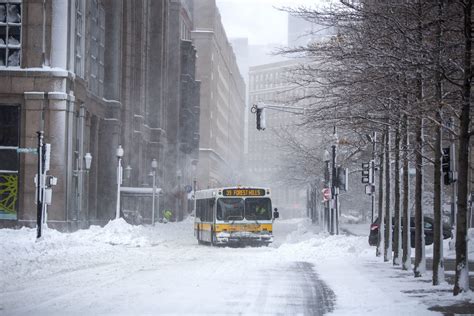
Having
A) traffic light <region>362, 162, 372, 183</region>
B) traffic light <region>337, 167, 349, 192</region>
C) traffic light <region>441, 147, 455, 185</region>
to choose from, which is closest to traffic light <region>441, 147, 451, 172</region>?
traffic light <region>441, 147, 455, 185</region>

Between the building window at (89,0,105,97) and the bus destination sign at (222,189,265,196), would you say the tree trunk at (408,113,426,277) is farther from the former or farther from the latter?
the building window at (89,0,105,97)

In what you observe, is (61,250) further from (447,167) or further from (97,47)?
(97,47)

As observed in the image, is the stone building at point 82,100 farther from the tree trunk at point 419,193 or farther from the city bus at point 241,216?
the tree trunk at point 419,193

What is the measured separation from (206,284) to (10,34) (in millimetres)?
32622

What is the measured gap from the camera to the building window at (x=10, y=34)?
46781 millimetres

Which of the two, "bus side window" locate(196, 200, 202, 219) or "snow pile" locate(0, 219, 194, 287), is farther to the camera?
"bus side window" locate(196, 200, 202, 219)

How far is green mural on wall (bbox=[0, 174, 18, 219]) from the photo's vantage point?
154 ft

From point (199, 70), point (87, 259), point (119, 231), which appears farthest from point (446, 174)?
point (199, 70)

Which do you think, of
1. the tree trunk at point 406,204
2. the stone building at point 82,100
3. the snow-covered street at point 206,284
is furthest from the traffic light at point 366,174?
the stone building at point 82,100

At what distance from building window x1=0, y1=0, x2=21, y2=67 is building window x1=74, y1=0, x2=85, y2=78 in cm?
391

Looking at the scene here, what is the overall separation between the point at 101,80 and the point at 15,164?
583 inches

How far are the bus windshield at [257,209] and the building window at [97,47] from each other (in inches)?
837

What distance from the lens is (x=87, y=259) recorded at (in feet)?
89.6

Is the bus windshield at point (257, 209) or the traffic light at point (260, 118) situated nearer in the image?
the traffic light at point (260, 118)
